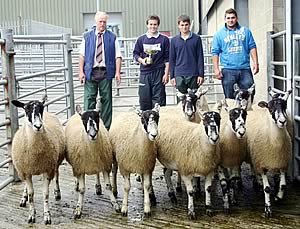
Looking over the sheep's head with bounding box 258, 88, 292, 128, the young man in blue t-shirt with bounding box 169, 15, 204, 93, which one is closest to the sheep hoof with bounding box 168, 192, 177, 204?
the sheep's head with bounding box 258, 88, 292, 128

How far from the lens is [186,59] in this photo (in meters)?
8.26

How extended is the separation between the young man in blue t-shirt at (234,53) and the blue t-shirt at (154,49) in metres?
0.83

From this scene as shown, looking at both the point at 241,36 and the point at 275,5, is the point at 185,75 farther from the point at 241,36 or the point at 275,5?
the point at 275,5

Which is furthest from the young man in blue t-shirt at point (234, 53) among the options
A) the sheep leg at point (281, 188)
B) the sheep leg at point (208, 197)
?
the sheep leg at point (208, 197)

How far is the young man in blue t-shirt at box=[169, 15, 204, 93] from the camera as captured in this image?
8.26m

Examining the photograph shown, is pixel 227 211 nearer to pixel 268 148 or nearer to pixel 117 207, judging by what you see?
pixel 268 148

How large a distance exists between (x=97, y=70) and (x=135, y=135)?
2.58 m

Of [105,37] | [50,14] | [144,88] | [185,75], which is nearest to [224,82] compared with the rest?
[185,75]

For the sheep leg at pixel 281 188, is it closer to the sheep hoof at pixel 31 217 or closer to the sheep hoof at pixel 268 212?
the sheep hoof at pixel 268 212

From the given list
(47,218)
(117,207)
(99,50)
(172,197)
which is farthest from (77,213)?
(99,50)

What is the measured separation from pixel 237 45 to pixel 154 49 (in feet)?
4.22

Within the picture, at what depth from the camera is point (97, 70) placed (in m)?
8.48

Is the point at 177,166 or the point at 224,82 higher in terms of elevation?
the point at 224,82

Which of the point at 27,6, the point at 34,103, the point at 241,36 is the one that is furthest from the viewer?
the point at 27,6
